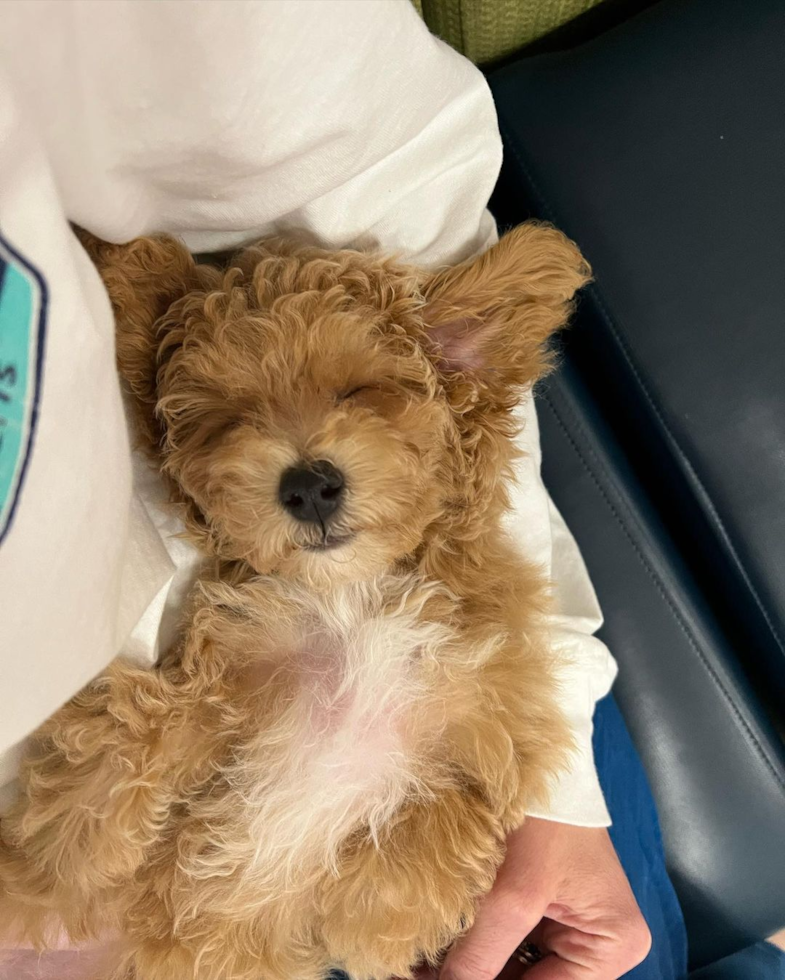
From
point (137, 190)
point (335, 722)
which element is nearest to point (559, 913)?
point (335, 722)

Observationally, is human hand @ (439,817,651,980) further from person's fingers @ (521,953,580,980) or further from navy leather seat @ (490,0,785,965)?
navy leather seat @ (490,0,785,965)

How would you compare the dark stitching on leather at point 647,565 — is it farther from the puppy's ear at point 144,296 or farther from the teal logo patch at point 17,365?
the teal logo patch at point 17,365

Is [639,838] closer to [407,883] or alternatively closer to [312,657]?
[407,883]

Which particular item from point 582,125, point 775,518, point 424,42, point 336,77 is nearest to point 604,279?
point 582,125

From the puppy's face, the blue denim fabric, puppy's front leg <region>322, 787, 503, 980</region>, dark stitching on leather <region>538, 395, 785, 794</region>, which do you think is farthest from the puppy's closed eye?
the blue denim fabric

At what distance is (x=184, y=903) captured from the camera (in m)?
1.26

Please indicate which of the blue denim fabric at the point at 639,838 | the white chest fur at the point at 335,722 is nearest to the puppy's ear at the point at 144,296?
the white chest fur at the point at 335,722

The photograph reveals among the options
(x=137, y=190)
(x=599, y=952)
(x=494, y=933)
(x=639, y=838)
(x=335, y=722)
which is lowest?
(x=639, y=838)

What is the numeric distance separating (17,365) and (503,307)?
0.79 m

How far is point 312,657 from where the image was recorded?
4.60 feet

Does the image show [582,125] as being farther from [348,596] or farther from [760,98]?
[348,596]

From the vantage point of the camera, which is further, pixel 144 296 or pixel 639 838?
pixel 639 838

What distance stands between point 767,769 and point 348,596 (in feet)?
4.42

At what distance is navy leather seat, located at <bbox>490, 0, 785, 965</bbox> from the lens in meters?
1.77
